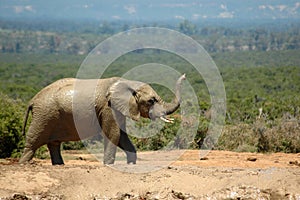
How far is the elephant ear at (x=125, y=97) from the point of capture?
35.8 feet

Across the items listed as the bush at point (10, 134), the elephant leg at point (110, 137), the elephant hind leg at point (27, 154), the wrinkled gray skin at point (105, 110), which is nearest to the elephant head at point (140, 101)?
the wrinkled gray skin at point (105, 110)

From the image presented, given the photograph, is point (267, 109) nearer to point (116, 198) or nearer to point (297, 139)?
point (297, 139)

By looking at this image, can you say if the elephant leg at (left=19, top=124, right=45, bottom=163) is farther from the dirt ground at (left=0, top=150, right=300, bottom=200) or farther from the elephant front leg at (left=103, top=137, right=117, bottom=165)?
the elephant front leg at (left=103, top=137, right=117, bottom=165)

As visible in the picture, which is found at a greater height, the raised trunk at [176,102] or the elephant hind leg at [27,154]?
the raised trunk at [176,102]

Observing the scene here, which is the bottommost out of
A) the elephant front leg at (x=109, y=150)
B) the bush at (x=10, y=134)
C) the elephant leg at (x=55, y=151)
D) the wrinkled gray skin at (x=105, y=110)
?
the bush at (x=10, y=134)

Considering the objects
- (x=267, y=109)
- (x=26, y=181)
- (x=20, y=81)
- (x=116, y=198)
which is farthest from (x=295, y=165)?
(x=20, y=81)

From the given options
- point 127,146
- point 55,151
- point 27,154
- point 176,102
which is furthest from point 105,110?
point 27,154

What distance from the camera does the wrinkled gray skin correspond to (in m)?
10.9

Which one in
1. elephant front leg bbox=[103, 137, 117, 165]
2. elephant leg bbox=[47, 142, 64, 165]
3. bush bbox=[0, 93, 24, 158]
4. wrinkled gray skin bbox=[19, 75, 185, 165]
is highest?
wrinkled gray skin bbox=[19, 75, 185, 165]

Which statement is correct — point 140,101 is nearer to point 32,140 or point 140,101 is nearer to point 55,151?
point 55,151

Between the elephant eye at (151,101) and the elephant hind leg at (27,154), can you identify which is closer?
the elephant eye at (151,101)

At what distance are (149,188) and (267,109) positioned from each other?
1706 cm

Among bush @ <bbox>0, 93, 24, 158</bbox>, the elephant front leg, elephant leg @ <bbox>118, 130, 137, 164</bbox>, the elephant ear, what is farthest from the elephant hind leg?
bush @ <bbox>0, 93, 24, 158</bbox>

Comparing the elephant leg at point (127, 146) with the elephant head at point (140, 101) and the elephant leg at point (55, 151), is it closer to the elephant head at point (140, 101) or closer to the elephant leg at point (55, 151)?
the elephant head at point (140, 101)
